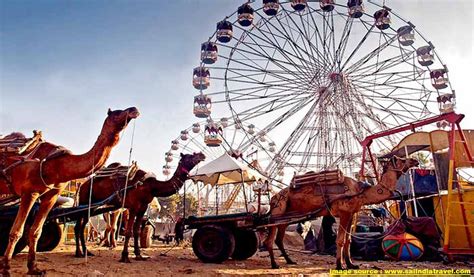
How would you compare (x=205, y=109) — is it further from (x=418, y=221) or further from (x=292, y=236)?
(x=418, y=221)

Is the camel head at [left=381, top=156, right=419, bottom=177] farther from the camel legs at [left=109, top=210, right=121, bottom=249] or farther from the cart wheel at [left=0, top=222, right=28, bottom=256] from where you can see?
the camel legs at [left=109, top=210, right=121, bottom=249]

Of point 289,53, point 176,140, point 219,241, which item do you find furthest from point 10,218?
point 176,140

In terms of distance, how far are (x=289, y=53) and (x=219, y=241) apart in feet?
53.7

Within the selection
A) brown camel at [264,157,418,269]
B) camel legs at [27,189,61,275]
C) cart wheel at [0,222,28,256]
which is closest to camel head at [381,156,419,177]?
brown camel at [264,157,418,269]

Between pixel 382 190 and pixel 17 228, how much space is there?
6.30 meters

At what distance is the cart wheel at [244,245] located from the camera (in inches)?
356

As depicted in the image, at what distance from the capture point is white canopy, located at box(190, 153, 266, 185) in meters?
10.3

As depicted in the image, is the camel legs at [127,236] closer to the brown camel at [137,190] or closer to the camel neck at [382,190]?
the brown camel at [137,190]

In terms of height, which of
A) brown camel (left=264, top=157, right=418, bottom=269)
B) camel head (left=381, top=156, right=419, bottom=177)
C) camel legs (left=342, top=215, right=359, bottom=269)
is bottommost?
camel legs (left=342, top=215, right=359, bottom=269)

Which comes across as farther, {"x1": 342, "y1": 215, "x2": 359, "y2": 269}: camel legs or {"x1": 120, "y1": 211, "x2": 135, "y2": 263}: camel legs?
{"x1": 120, "y1": 211, "x2": 135, "y2": 263}: camel legs

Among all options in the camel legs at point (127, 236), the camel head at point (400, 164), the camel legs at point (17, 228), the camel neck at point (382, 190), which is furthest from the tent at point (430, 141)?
the camel legs at point (17, 228)

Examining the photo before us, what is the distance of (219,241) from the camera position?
809cm

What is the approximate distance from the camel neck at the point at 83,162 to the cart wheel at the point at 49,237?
12.1 feet

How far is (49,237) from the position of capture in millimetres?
8891
